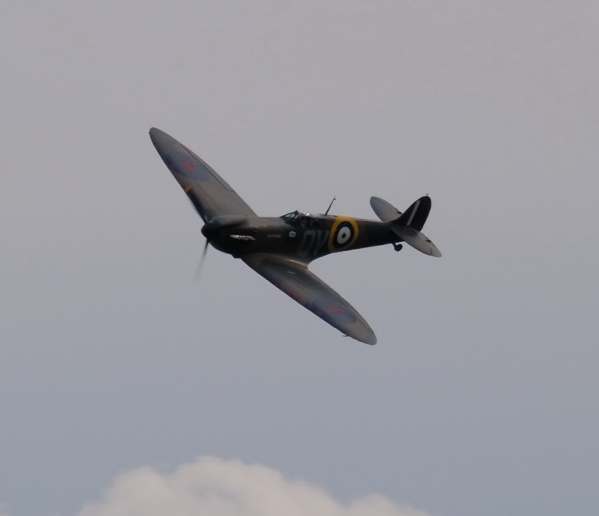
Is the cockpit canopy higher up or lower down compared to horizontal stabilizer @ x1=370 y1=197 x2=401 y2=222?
lower down

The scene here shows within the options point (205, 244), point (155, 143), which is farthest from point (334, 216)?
point (155, 143)

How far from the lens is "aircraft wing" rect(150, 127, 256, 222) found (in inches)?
1922

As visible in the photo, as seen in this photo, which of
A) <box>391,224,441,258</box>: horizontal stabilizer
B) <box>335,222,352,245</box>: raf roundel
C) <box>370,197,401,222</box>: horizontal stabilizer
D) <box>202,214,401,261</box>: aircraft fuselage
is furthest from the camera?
<box>370,197,401,222</box>: horizontal stabilizer

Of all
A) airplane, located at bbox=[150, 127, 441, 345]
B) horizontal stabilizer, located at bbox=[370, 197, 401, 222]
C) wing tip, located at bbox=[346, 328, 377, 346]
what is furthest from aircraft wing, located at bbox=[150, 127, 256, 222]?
wing tip, located at bbox=[346, 328, 377, 346]

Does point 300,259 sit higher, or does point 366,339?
point 300,259

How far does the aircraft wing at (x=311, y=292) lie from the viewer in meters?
43.6

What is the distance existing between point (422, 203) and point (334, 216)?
418 cm

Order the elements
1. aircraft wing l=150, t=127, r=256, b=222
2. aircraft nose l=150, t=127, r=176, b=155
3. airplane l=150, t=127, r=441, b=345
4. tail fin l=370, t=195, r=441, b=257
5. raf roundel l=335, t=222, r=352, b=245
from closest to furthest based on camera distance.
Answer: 1. airplane l=150, t=127, r=441, b=345
2. aircraft wing l=150, t=127, r=256, b=222
3. raf roundel l=335, t=222, r=352, b=245
4. tail fin l=370, t=195, r=441, b=257
5. aircraft nose l=150, t=127, r=176, b=155

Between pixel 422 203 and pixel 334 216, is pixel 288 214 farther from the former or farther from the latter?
pixel 422 203

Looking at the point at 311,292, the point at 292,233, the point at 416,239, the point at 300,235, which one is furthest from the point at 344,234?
the point at 311,292

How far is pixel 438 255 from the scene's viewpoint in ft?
164

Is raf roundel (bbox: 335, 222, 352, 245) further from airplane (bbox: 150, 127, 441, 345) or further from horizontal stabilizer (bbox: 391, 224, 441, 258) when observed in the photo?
horizontal stabilizer (bbox: 391, 224, 441, 258)

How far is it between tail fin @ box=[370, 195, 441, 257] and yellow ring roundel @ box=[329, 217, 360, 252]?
1.84 metres

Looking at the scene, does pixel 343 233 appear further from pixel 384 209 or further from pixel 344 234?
pixel 384 209
